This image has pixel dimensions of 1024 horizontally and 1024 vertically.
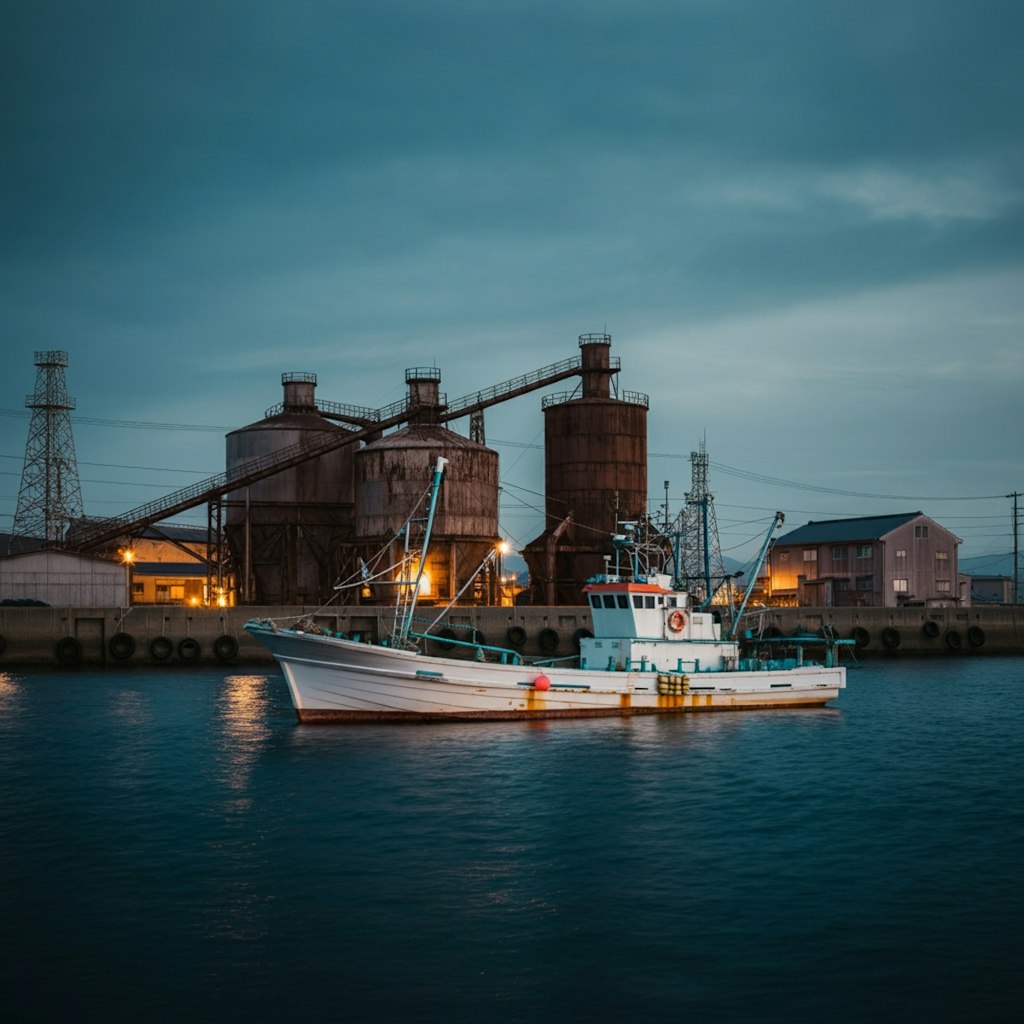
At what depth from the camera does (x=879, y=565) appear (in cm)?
10038

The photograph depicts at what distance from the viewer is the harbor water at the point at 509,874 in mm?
17016

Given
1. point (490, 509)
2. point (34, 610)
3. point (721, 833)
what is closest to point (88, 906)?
point (721, 833)

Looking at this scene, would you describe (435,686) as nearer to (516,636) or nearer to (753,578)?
(753,578)

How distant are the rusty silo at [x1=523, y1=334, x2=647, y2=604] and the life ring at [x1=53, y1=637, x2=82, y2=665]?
30414 millimetres

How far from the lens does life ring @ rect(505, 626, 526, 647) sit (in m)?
72.7

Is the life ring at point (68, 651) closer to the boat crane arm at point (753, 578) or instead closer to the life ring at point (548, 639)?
the life ring at point (548, 639)

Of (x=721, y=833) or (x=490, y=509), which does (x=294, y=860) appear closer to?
(x=721, y=833)

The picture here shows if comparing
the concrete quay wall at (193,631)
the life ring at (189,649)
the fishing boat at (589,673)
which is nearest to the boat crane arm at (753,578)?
the fishing boat at (589,673)

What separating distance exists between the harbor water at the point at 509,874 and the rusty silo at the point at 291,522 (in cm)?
4035

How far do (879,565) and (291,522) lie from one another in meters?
49.4

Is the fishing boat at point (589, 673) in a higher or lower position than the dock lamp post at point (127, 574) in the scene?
lower

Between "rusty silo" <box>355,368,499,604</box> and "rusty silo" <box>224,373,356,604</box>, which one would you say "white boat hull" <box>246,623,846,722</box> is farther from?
"rusty silo" <box>224,373,356,604</box>

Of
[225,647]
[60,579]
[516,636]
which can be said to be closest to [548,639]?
[516,636]

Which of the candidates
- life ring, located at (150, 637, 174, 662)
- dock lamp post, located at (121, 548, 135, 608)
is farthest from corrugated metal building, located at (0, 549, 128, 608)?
life ring, located at (150, 637, 174, 662)
